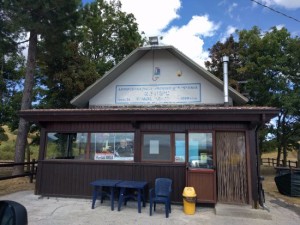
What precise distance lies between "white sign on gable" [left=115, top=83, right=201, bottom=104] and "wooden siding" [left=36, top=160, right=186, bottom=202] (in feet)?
12.8

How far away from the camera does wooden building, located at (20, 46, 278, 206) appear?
25.2 feet

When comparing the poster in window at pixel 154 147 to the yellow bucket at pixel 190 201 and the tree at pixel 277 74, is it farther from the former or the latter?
the tree at pixel 277 74

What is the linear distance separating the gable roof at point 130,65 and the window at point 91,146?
9.92 ft

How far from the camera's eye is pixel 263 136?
61.4 ft

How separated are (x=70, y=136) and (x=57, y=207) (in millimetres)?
2657

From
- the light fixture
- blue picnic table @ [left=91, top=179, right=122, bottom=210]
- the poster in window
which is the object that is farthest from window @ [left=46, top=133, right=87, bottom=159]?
the light fixture

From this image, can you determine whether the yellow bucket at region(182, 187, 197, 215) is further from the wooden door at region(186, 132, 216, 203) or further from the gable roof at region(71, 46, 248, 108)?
the gable roof at region(71, 46, 248, 108)

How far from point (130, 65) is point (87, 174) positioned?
17.9 feet

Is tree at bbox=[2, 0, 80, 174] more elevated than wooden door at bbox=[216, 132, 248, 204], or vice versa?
tree at bbox=[2, 0, 80, 174]

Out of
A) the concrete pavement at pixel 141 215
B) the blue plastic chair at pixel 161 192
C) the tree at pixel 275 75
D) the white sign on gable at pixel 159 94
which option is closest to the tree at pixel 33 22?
the white sign on gable at pixel 159 94

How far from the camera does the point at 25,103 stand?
14.1 metres

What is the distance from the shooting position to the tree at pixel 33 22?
42.8ft

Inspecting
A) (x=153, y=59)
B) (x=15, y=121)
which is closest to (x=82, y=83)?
(x=15, y=121)

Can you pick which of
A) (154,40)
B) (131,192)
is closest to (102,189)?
(131,192)
